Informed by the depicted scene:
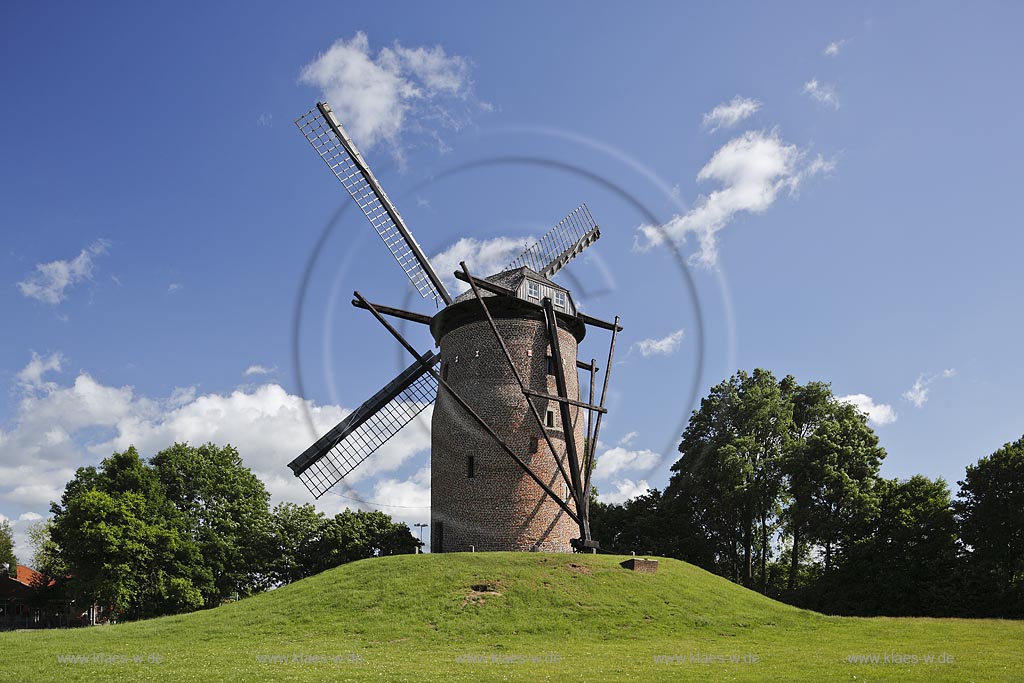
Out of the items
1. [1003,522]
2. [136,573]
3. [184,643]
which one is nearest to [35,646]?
[184,643]

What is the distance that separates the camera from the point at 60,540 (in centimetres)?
4897

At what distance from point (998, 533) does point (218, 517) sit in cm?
5034

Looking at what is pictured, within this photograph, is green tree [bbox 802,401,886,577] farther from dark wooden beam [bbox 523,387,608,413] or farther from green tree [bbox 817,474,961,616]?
dark wooden beam [bbox 523,387,608,413]

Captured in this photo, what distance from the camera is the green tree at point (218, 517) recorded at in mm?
54250

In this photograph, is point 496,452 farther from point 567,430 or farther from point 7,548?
point 7,548

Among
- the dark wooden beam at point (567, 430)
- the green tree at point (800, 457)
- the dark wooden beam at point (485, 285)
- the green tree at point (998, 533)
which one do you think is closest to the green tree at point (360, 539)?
the dark wooden beam at point (567, 430)

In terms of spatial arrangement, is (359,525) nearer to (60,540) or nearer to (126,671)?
(60,540)

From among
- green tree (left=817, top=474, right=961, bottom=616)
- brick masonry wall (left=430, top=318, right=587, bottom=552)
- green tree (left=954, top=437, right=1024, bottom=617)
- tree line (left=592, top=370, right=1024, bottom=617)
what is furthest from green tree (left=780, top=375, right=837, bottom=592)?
brick masonry wall (left=430, top=318, right=587, bottom=552)

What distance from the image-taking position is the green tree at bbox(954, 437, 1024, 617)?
3806 cm

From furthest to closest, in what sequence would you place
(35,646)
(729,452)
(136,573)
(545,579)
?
(729,452) < (136,573) < (545,579) < (35,646)

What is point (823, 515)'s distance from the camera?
157ft

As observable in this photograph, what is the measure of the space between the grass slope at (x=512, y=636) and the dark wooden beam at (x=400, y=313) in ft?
42.5

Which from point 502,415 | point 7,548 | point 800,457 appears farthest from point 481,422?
point 7,548

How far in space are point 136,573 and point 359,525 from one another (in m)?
14.5
